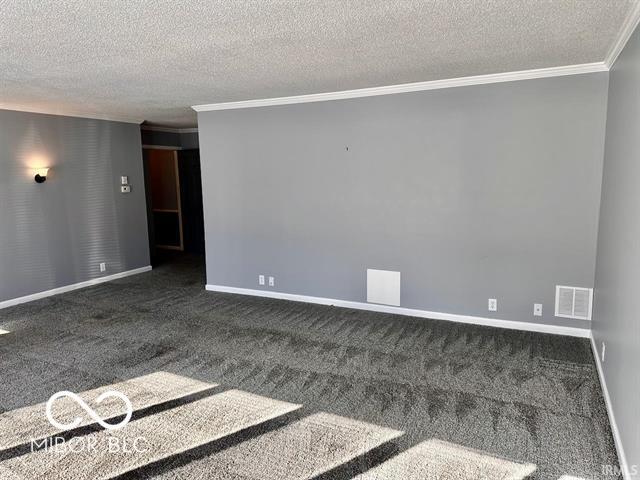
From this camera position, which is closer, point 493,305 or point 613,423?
point 613,423

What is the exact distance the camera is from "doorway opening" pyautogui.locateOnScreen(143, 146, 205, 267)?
27.3 feet

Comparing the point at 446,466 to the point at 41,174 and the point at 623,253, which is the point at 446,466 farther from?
the point at 41,174

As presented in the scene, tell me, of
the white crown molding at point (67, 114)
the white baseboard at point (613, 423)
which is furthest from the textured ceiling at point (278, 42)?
the white baseboard at point (613, 423)

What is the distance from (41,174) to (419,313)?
4.75m

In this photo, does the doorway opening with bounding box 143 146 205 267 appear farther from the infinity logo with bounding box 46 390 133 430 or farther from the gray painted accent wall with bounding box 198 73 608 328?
the infinity logo with bounding box 46 390 133 430

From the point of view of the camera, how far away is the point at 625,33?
276 cm

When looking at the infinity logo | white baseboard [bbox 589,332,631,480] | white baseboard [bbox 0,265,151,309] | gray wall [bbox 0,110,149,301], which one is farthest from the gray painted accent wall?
the infinity logo

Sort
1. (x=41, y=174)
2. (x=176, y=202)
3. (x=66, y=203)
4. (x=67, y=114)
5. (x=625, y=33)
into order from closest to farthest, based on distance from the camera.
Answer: (x=625, y=33) → (x=41, y=174) → (x=67, y=114) → (x=66, y=203) → (x=176, y=202)

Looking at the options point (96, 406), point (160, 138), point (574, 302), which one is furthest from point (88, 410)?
point (160, 138)

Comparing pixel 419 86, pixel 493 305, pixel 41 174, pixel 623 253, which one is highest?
pixel 419 86

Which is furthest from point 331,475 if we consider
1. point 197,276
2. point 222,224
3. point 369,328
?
point 197,276

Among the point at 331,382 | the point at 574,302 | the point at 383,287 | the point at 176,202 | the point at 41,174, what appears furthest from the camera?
the point at 176,202

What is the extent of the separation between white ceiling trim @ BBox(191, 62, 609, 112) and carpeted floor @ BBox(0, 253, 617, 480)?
7.48 feet

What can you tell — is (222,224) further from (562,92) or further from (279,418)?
(562,92)
